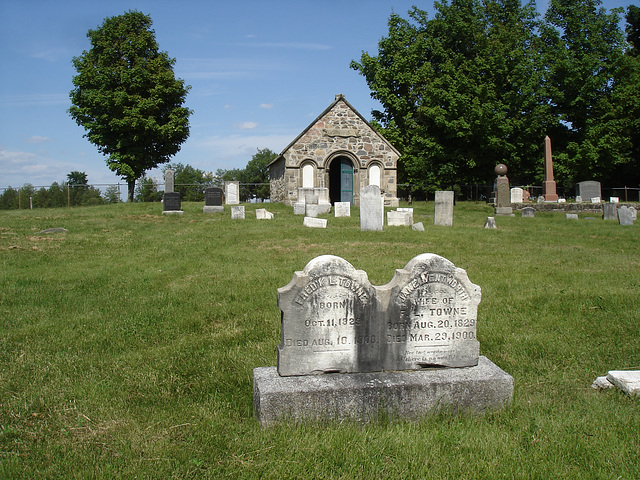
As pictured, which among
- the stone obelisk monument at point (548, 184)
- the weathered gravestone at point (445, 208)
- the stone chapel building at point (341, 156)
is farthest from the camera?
the stone obelisk monument at point (548, 184)

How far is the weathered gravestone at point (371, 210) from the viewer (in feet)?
48.6

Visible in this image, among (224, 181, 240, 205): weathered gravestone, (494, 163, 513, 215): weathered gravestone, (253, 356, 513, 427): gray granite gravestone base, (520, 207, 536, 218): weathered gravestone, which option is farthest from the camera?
(224, 181, 240, 205): weathered gravestone

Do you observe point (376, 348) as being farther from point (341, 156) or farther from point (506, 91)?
point (506, 91)

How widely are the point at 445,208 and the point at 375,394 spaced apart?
13.7 metres

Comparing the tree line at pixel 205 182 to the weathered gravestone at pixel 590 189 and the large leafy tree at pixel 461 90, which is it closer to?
the large leafy tree at pixel 461 90

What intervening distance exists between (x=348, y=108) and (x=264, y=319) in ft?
73.3

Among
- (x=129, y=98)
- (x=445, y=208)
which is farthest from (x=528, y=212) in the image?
(x=129, y=98)

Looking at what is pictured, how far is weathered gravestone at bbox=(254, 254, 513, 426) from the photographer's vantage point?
3762 millimetres

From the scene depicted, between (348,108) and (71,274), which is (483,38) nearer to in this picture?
(348,108)

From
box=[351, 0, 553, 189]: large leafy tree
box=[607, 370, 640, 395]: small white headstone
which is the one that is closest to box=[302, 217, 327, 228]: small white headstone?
box=[607, 370, 640, 395]: small white headstone

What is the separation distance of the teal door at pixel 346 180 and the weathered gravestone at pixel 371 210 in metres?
12.5

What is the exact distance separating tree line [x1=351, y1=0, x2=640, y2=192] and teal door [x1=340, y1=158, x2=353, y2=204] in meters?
8.15

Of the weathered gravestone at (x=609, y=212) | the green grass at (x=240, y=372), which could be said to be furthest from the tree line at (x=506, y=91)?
the green grass at (x=240, y=372)

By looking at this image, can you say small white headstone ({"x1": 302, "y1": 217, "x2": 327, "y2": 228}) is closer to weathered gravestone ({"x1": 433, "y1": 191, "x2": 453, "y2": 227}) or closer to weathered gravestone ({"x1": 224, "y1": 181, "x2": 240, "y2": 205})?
weathered gravestone ({"x1": 433, "y1": 191, "x2": 453, "y2": 227})
